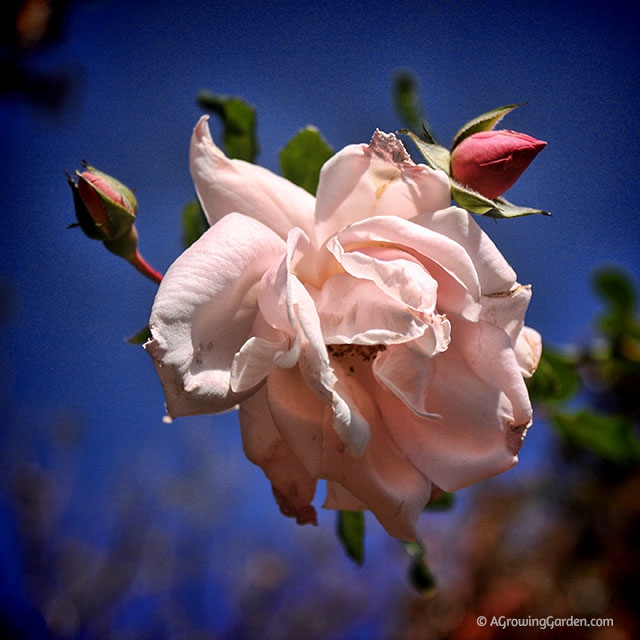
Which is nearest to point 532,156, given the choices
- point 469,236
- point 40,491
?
point 469,236

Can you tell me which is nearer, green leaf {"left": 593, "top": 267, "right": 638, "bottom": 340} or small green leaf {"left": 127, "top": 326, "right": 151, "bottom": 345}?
small green leaf {"left": 127, "top": 326, "right": 151, "bottom": 345}

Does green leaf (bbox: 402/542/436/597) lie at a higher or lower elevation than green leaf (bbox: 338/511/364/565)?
lower

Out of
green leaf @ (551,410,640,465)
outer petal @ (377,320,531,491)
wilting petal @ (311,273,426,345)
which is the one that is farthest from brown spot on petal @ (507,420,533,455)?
green leaf @ (551,410,640,465)

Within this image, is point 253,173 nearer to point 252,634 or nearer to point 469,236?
point 469,236

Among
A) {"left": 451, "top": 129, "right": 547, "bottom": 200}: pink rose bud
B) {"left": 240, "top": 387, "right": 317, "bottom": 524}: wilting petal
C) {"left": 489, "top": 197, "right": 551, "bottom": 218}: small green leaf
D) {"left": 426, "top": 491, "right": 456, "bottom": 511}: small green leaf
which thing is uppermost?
{"left": 451, "top": 129, "right": 547, "bottom": 200}: pink rose bud

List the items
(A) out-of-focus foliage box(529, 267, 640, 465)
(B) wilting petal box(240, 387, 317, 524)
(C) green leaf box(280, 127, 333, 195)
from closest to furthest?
1. (B) wilting petal box(240, 387, 317, 524)
2. (C) green leaf box(280, 127, 333, 195)
3. (A) out-of-focus foliage box(529, 267, 640, 465)

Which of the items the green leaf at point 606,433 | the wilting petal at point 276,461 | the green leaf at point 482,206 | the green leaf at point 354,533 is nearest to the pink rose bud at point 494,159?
the green leaf at point 482,206

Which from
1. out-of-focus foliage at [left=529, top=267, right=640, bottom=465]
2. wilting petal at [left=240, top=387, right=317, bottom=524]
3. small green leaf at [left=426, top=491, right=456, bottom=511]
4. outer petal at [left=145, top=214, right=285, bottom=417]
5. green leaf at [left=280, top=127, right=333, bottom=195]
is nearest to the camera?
outer petal at [left=145, top=214, right=285, bottom=417]

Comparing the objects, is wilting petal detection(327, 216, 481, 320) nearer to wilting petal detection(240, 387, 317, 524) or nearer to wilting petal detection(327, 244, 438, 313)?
wilting petal detection(327, 244, 438, 313)
